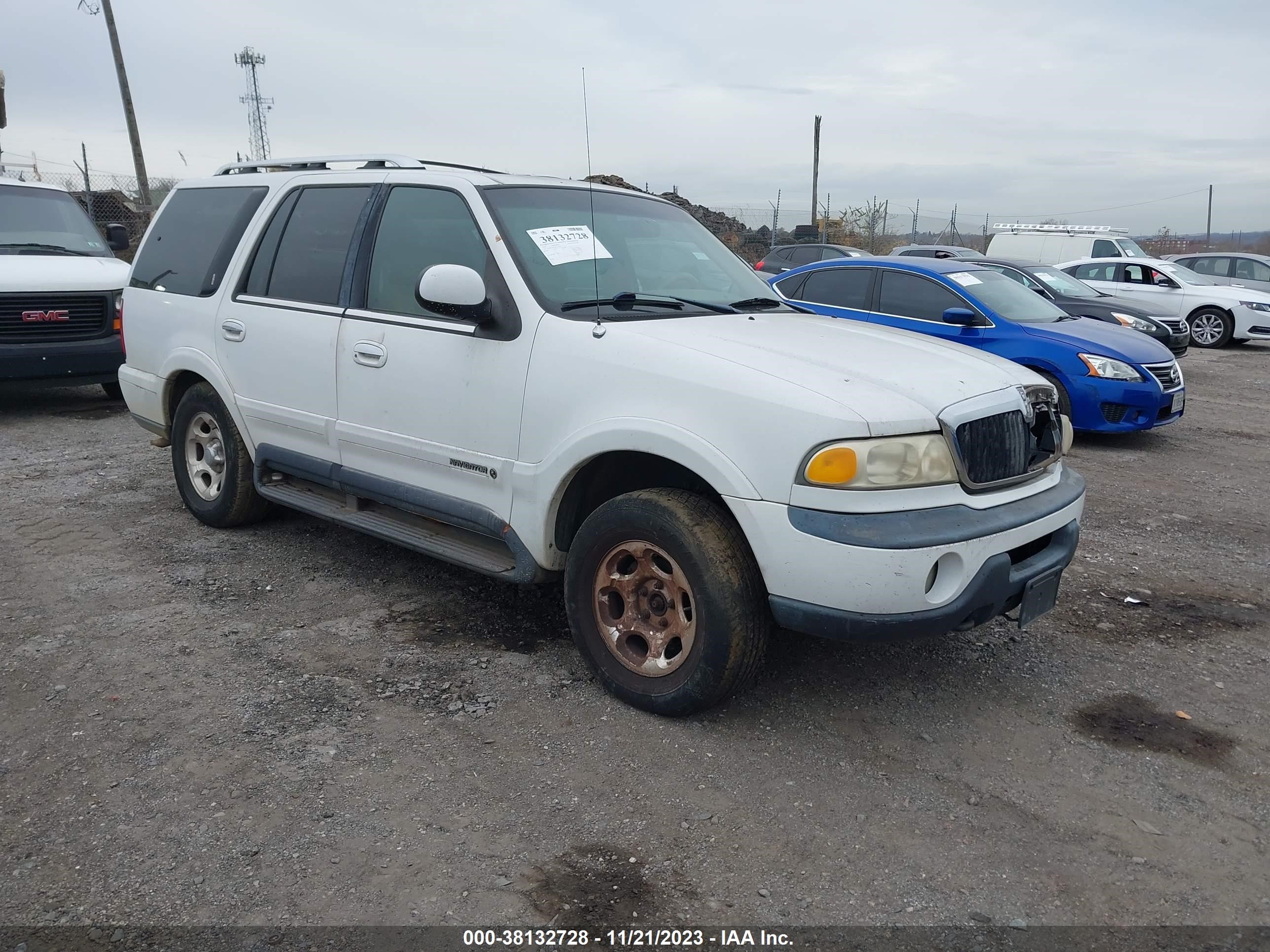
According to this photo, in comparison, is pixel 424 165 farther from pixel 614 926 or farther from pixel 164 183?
pixel 164 183

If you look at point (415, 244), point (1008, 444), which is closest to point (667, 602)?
point (1008, 444)

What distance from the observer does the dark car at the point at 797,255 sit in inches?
699

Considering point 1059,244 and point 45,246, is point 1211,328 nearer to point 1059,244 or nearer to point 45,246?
point 1059,244

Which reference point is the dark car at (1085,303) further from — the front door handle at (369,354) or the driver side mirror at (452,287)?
the driver side mirror at (452,287)

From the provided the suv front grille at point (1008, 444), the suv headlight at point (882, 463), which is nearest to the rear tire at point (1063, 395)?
the suv front grille at point (1008, 444)

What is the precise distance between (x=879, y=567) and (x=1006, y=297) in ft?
22.0

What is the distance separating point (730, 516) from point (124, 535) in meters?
3.81

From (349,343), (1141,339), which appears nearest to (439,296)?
(349,343)

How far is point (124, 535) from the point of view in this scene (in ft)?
17.7

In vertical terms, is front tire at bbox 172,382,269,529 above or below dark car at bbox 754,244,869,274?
below

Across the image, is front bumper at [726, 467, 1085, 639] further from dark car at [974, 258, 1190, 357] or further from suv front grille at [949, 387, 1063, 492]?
dark car at [974, 258, 1190, 357]

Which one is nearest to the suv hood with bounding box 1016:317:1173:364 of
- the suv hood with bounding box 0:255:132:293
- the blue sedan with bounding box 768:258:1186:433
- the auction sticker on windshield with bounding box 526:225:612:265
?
the blue sedan with bounding box 768:258:1186:433

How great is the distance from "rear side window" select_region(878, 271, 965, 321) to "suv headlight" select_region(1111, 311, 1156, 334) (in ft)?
12.7

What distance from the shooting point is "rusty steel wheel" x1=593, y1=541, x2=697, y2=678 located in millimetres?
3322
